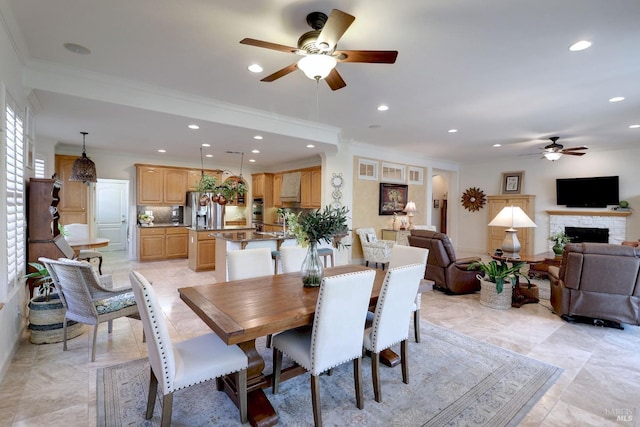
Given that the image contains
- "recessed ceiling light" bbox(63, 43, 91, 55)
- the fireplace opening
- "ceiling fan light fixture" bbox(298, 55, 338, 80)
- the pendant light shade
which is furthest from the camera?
the fireplace opening

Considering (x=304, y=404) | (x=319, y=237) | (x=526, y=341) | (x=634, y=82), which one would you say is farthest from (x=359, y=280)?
(x=634, y=82)

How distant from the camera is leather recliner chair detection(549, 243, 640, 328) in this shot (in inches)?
130

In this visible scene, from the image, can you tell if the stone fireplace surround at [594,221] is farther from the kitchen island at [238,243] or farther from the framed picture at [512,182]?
the kitchen island at [238,243]

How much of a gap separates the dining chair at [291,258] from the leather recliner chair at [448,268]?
7.83ft

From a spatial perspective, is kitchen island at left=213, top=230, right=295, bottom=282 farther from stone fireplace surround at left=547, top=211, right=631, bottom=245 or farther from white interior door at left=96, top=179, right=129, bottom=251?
stone fireplace surround at left=547, top=211, right=631, bottom=245

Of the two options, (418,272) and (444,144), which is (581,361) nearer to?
(418,272)

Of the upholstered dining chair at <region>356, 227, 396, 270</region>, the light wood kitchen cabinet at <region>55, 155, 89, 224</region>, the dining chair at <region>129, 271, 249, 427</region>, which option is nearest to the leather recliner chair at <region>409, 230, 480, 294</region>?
the upholstered dining chair at <region>356, 227, 396, 270</region>

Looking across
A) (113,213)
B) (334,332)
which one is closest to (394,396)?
(334,332)

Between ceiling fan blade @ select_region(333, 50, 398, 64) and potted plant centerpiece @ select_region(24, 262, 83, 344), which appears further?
potted plant centerpiece @ select_region(24, 262, 83, 344)

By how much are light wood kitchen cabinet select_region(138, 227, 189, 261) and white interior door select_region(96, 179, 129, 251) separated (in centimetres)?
225

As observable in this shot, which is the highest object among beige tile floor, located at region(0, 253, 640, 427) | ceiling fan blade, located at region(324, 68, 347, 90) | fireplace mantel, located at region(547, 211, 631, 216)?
ceiling fan blade, located at region(324, 68, 347, 90)

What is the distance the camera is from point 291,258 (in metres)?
3.25

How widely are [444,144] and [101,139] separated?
6950 mm

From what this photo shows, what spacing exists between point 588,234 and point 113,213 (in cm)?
1228
